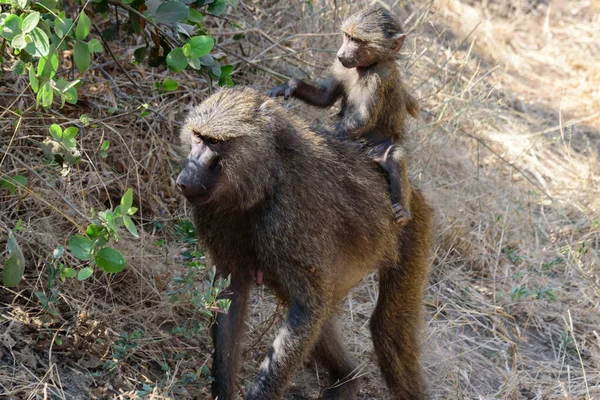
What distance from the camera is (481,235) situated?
5.07 meters

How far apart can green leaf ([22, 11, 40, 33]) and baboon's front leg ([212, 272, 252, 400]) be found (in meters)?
1.17

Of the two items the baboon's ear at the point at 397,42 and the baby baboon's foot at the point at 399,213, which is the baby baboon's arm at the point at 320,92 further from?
the baby baboon's foot at the point at 399,213

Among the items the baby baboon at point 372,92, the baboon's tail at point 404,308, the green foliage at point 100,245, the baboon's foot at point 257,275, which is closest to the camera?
the green foliage at point 100,245

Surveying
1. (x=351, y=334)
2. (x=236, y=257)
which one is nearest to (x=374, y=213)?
(x=236, y=257)

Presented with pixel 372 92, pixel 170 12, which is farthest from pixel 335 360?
pixel 170 12

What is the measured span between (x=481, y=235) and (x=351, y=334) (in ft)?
4.21

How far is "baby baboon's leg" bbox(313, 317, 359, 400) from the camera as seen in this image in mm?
3684

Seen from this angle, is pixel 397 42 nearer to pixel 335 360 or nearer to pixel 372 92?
pixel 372 92

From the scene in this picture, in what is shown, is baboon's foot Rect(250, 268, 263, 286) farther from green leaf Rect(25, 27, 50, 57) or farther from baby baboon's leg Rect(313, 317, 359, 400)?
green leaf Rect(25, 27, 50, 57)

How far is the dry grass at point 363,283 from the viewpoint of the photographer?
3318mm

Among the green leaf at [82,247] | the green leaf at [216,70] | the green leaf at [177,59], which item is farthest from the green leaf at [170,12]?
the green leaf at [82,247]

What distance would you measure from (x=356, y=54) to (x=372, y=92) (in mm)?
180

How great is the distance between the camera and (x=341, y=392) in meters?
3.66

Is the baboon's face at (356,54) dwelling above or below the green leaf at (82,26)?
below
